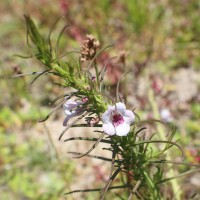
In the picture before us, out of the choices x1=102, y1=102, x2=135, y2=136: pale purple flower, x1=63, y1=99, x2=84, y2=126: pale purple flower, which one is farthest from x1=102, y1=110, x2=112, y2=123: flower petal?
x1=63, y1=99, x2=84, y2=126: pale purple flower

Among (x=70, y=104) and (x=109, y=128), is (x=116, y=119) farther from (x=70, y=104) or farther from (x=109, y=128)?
(x=70, y=104)

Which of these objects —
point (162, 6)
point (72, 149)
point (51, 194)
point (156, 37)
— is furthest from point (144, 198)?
point (162, 6)

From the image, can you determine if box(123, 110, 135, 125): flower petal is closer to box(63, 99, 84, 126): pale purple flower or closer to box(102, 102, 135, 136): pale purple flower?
box(102, 102, 135, 136): pale purple flower

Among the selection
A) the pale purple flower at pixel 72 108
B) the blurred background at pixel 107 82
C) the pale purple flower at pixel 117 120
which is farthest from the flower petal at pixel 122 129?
the blurred background at pixel 107 82

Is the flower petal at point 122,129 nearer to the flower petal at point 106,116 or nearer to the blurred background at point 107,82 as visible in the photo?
the flower petal at point 106,116

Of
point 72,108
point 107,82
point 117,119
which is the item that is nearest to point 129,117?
point 117,119

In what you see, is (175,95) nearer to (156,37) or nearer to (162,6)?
(156,37)

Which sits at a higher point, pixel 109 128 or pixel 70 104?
pixel 70 104
